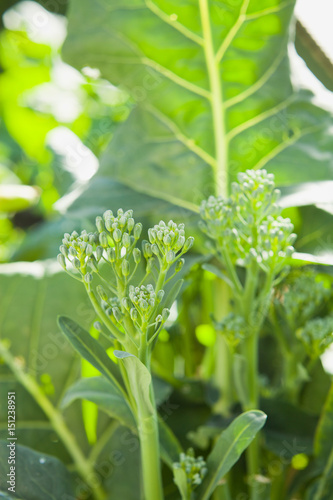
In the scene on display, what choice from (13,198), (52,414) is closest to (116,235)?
(52,414)

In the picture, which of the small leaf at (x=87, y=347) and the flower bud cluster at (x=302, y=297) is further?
the flower bud cluster at (x=302, y=297)

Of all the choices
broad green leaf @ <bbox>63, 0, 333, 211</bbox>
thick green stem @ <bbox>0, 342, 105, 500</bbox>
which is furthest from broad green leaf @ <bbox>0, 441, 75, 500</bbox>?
broad green leaf @ <bbox>63, 0, 333, 211</bbox>

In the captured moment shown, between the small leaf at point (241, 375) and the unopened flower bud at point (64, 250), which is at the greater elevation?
the unopened flower bud at point (64, 250)

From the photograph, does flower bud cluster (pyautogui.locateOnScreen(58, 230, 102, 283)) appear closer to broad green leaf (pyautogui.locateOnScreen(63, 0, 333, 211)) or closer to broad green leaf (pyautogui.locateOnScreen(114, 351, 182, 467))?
broad green leaf (pyautogui.locateOnScreen(114, 351, 182, 467))

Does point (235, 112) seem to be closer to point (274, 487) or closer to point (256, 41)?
point (256, 41)

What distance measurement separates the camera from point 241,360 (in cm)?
44

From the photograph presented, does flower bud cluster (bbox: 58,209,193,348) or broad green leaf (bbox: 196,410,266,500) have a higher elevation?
flower bud cluster (bbox: 58,209,193,348)

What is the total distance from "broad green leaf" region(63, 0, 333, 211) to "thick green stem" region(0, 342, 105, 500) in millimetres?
A: 246

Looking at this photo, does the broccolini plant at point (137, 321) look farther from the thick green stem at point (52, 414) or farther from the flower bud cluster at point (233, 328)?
the thick green stem at point (52, 414)

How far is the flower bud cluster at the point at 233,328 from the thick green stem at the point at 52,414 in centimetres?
24

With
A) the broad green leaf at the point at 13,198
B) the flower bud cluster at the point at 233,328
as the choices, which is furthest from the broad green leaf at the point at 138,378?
the broad green leaf at the point at 13,198

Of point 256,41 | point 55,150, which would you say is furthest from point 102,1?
point 55,150

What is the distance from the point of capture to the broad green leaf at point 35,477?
44 cm

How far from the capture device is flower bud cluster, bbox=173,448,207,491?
40cm
